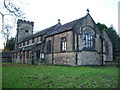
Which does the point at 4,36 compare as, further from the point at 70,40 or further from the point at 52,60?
the point at 52,60

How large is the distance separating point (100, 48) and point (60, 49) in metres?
8.16

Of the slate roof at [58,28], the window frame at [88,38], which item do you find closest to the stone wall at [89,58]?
the window frame at [88,38]

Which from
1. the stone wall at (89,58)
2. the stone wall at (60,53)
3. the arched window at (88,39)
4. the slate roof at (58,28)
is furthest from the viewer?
the slate roof at (58,28)

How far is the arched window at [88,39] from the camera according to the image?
25172 mm

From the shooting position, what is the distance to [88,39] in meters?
25.7

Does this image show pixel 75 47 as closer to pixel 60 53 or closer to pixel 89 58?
pixel 89 58

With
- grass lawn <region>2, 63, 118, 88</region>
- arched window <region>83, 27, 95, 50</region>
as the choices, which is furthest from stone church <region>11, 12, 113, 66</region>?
grass lawn <region>2, 63, 118, 88</region>

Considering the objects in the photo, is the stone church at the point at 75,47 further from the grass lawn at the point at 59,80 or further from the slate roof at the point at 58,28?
the grass lawn at the point at 59,80

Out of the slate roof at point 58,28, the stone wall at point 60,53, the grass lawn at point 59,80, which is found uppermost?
the slate roof at point 58,28

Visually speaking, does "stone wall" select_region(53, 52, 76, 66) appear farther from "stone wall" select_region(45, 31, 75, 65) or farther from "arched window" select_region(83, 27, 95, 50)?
"arched window" select_region(83, 27, 95, 50)

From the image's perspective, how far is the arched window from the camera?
25172 millimetres

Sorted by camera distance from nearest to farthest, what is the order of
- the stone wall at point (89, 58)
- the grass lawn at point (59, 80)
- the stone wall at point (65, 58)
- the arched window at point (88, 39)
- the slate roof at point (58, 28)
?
the grass lawn at point (59, 80) < the stone wall at point (89, 58) < the stone wall at point (65, 58) < the arched window at point (88, 39) < the slate roof at point (58, 28)

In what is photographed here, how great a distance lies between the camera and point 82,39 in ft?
81.1

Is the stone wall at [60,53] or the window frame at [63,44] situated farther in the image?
the window frame at [63,44]
